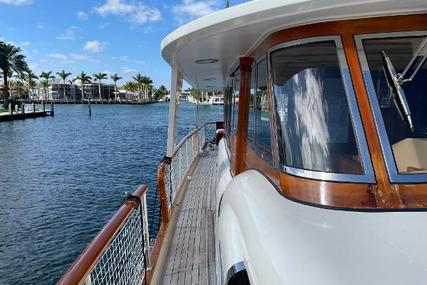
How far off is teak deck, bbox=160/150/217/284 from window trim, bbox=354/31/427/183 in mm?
2509

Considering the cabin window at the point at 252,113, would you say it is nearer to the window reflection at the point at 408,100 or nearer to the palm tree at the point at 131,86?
the window reflection at the point at 408,100

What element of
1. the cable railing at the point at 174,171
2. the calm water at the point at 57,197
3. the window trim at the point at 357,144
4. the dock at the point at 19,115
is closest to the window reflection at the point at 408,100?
the window trim at the point at 357,144

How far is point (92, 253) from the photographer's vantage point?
2131 mm

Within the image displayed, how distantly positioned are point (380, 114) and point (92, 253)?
5.72 ft

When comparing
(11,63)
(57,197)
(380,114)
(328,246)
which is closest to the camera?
(328,246)

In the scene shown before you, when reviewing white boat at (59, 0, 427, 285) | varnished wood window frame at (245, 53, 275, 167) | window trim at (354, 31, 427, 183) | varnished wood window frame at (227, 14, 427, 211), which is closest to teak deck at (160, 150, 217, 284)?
white boat at (59, 0, 427, 285)

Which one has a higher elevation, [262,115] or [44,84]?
[44,84]

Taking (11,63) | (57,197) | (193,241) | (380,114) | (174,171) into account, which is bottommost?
(57,197)

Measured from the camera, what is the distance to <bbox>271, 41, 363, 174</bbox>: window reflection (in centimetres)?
240

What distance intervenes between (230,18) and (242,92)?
1.83 meters

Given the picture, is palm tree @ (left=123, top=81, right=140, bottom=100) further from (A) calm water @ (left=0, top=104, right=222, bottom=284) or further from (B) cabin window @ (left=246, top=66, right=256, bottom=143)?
(B) cabin window @ (left=246, top=66, right=256, bottom=143)

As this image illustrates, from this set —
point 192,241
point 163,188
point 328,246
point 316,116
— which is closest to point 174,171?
point 163,188

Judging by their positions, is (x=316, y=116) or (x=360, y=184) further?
(x=316, y=116)

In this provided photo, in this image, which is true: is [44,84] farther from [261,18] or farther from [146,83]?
[261,18]
